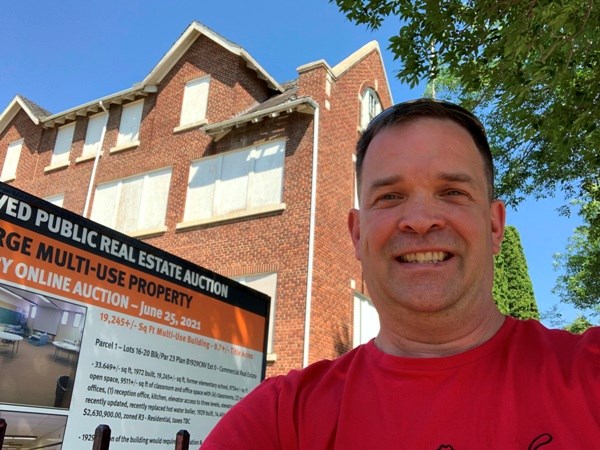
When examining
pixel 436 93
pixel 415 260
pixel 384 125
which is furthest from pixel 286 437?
pixel 436 93

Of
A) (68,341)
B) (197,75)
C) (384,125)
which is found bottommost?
(68,341)

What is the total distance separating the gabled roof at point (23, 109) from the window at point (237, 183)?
8296mm

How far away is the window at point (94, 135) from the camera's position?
1658 centimetres

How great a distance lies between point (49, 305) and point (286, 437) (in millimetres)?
1945

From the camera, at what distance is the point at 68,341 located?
287cm

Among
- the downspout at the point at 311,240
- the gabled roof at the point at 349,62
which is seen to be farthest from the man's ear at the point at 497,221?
the gabled roof at the point at 349,62

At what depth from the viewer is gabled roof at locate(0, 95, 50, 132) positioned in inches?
731

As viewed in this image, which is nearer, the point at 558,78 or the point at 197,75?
the point at 558,78

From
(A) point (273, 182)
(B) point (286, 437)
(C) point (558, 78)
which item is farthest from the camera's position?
(A) point (273, 182)

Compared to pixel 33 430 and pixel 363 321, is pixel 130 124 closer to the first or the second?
pixel 363 321

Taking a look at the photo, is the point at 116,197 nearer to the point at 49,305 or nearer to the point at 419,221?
the point at 49,305

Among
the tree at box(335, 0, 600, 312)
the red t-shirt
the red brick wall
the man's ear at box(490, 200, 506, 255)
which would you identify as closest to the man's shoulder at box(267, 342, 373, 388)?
the red t-shirt

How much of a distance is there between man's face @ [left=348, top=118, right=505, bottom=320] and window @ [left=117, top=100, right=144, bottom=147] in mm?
15354

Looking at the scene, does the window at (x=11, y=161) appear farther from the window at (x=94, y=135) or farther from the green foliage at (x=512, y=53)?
the green foliage at (x=512, y=53)
